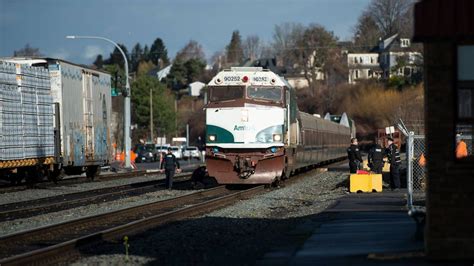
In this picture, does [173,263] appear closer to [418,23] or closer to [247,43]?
[418,23]

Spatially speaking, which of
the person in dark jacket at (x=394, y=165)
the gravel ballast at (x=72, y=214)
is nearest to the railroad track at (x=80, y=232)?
the gravel ballast at (x=72, y=214)

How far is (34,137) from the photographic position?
29.8m

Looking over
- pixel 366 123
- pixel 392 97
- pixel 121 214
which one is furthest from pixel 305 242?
pixel 366 123

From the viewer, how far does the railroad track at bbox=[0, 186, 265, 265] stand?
12.3m

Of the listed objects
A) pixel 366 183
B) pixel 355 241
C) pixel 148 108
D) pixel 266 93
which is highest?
pixel 148 108

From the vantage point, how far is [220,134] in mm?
27359

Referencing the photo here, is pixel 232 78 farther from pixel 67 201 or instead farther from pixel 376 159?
pixel 67 201

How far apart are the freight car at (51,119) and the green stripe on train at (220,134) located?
643 centimetres

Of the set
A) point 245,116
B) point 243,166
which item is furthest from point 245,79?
point 243,166

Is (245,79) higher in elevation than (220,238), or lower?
higher

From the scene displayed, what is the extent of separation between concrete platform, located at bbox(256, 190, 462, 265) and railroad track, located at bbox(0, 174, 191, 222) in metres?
6.98

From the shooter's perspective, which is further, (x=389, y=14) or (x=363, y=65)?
(x=363, y=65)

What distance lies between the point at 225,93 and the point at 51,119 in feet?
23.2

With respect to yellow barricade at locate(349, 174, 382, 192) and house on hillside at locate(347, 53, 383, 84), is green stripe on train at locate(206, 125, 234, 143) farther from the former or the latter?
house on hillside at locate(347, 53, 383, 84)
